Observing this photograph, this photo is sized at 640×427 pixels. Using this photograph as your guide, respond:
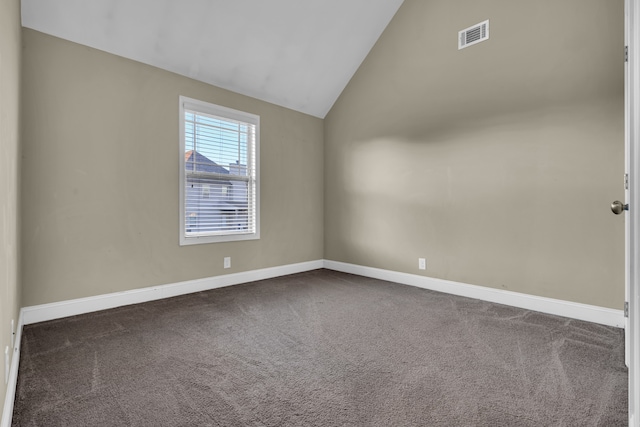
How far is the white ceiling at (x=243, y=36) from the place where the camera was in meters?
2.76

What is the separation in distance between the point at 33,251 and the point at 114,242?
57cm

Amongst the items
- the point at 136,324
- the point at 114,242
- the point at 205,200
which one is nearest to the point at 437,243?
the point at 205,200

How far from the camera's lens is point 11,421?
1438 millimetres

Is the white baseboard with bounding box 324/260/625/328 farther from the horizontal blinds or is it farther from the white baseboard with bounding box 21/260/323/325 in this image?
the horizontal blinds

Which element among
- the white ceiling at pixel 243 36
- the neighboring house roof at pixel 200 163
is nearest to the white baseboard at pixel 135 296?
the neighboring house roof at pixel 200 163

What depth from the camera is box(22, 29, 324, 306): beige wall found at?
8.71ft

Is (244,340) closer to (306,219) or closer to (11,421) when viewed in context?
(11,421)

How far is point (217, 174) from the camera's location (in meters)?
3.80

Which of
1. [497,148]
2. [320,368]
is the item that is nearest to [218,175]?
[320,368]

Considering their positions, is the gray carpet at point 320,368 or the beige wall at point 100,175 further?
the beige wall at point 100,175

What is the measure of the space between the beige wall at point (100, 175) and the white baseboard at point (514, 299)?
2.01 meters

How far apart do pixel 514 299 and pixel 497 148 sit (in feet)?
4.81

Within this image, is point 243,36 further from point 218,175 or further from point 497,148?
point 497,148

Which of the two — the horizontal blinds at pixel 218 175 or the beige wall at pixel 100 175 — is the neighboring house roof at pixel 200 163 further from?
the beige wall at pixel 100 175
